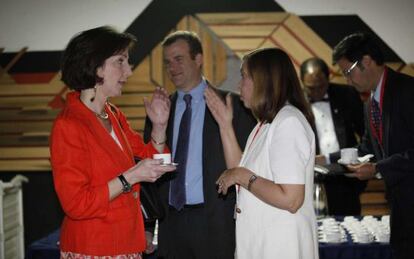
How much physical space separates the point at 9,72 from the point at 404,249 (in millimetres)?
4196

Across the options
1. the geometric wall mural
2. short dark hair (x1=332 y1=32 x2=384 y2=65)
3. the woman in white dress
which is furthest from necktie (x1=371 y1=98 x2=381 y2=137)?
the geometric wall mural

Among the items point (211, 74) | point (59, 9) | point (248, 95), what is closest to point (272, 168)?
point (248, 95)

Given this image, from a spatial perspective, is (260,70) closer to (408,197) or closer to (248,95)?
(248,95)

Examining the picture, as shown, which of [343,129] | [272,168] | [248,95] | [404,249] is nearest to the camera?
[272,168]

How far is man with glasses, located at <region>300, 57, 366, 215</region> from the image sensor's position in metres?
4.53

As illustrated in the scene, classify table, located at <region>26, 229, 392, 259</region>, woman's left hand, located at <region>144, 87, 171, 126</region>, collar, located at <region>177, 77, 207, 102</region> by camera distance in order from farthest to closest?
1. collar, located at <region>177, 77, 207, 102</region>
2. table, located at <region>26, 229, 392, 259</region>
3. woman's left hand, located at <region>144, 87, 171, 126</region>

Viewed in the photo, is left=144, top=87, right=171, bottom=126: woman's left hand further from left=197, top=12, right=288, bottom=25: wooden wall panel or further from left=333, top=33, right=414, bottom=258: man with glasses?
left=197, top=12, right=288, bottom=25: wooden wall panel

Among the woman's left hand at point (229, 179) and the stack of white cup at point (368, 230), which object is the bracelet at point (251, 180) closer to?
the woman's left hand at point (229, 179)

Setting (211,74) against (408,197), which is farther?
(211,74)

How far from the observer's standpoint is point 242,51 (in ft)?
16.7

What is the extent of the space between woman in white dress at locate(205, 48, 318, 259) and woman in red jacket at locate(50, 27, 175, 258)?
1.17 feet

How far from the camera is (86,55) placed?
2.04 m

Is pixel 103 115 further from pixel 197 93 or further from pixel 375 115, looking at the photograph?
pixel 375 115

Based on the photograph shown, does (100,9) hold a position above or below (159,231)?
above
